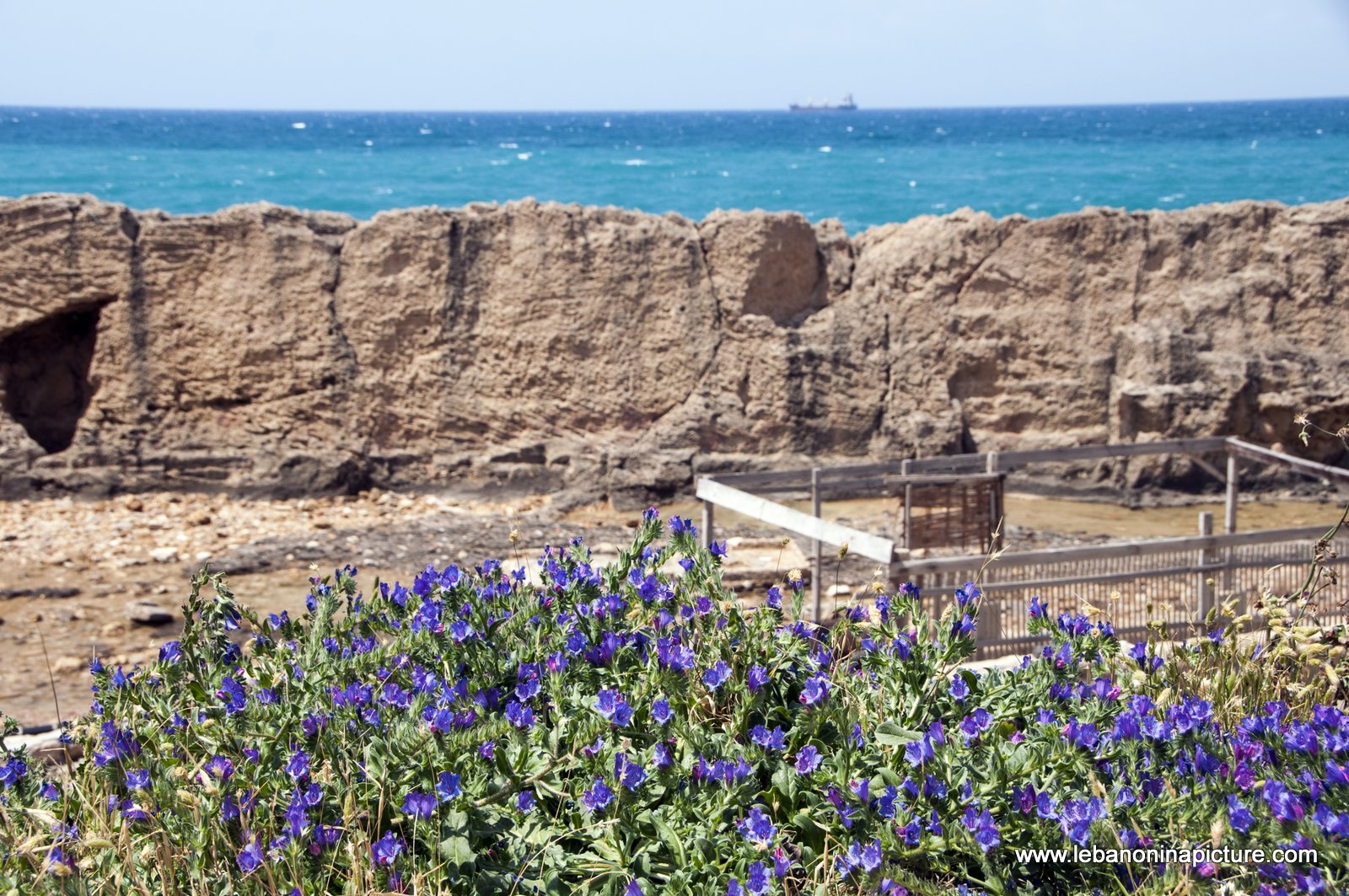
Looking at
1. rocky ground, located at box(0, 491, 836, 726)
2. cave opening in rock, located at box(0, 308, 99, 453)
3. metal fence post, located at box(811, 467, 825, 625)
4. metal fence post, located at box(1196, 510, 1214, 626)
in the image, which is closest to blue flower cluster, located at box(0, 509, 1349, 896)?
metal fence post, located at box(811, 467, 825, 625)

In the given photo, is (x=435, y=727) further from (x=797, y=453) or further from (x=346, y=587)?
(x=797, y=453)

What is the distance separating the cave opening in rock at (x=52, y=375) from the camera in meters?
10.4

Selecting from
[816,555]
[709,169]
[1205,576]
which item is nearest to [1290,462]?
[1205,576]

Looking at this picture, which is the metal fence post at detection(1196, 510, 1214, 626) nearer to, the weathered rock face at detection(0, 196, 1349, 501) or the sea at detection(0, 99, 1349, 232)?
the weathered rock face at detection(0, 196, 1349, 501)

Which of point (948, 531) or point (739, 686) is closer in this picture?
Result: point (739, 686)

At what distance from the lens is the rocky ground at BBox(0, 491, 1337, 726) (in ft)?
23.8

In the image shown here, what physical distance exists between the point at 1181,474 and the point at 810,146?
198ft

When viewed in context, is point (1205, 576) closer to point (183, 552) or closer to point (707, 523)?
point (707, 523)

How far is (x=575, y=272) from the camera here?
34.8 ft

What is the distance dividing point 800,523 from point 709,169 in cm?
5018

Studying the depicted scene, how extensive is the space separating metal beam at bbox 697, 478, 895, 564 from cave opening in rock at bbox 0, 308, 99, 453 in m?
6.91

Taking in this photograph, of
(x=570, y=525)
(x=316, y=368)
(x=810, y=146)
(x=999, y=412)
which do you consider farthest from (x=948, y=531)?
(x=810, y=146)

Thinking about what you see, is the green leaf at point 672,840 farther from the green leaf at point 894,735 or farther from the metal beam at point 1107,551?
the metal beam at point 1107,551

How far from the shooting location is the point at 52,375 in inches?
416
